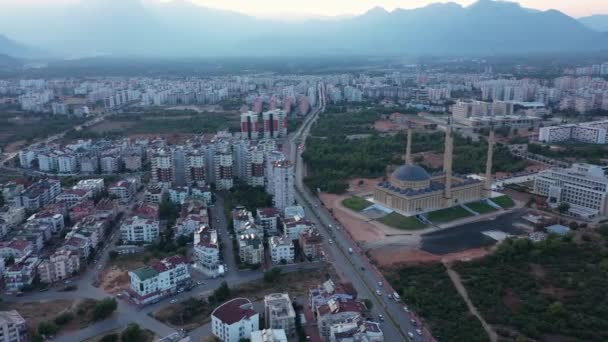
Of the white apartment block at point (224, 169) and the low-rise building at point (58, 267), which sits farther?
the white apartment block at point (224, 169)

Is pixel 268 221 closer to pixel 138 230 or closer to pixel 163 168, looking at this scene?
pixel 138 230

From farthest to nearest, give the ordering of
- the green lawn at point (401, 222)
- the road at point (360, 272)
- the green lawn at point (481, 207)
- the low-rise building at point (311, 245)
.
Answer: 1. the green lawn at point (481, 207)
2. the green lawn at point (401, 222)
3. the low-rise building at point (311, 245)
4. the road at point (360, 272)

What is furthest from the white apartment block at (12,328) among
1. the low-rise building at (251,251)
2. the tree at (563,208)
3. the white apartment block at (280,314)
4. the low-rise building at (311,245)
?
the tree at (563,208)

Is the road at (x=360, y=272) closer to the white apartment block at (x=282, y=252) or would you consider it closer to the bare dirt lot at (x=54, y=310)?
the white apartment block at (x=282, y=252)

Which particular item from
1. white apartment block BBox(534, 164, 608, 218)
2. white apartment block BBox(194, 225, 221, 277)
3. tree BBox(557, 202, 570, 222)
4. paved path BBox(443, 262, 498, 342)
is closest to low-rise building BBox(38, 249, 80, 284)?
white apartment block BBox(194, 225, 221, 277)

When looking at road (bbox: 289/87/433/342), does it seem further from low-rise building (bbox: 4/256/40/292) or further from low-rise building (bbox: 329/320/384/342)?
low-rise building (bbox: 4/256/40/292)

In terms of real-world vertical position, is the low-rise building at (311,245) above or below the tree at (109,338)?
above

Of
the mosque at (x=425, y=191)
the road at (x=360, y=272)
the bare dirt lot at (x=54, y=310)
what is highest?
the mosque at (x=425, y=191)

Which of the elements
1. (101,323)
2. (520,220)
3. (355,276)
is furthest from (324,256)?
(520,220)
